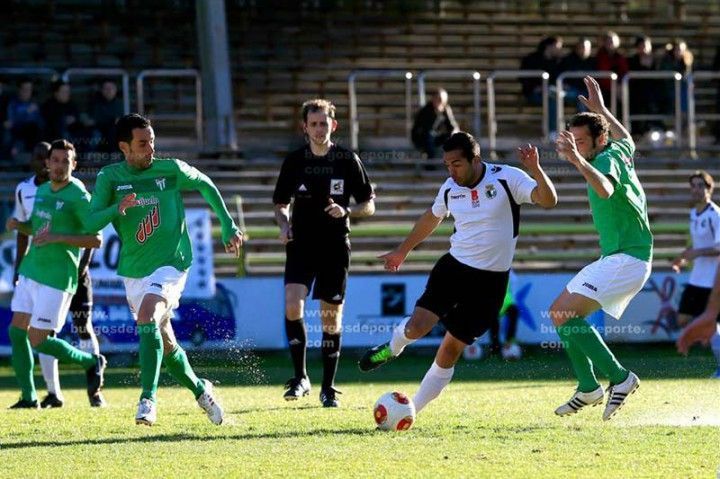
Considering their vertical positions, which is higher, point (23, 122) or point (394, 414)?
point (23, 122)

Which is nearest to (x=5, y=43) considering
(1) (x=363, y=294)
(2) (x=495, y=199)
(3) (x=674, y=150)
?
(1) (x=363, y=294)

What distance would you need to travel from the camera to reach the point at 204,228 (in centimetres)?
1958

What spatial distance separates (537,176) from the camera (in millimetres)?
9727

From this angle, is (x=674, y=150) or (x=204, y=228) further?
(x=674, y=150)

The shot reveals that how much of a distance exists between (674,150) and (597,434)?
15.5 m

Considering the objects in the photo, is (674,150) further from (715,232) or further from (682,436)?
(682,436)

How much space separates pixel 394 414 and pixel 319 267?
2.62 meters

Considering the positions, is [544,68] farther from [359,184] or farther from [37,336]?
[37,336]

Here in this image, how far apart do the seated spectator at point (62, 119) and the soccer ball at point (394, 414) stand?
489 inches

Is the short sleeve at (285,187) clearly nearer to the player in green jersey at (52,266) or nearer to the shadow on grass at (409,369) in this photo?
the player in green jersey at (52,266)

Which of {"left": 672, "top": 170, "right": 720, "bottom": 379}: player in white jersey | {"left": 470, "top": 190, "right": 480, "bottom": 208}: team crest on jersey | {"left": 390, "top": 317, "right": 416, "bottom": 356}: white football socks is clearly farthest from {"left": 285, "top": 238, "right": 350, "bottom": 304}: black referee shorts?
{"left": 672, "top": 170, "right": 720, "bottom": 379}: player in white jersey

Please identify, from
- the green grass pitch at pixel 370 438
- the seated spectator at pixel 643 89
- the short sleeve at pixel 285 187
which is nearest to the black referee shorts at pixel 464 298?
the green grass pitch at pixel 370 438

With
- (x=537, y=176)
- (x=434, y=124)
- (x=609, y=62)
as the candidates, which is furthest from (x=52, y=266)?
(x=609, y=62)

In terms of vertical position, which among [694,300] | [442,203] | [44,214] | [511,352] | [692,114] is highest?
[692,114]
